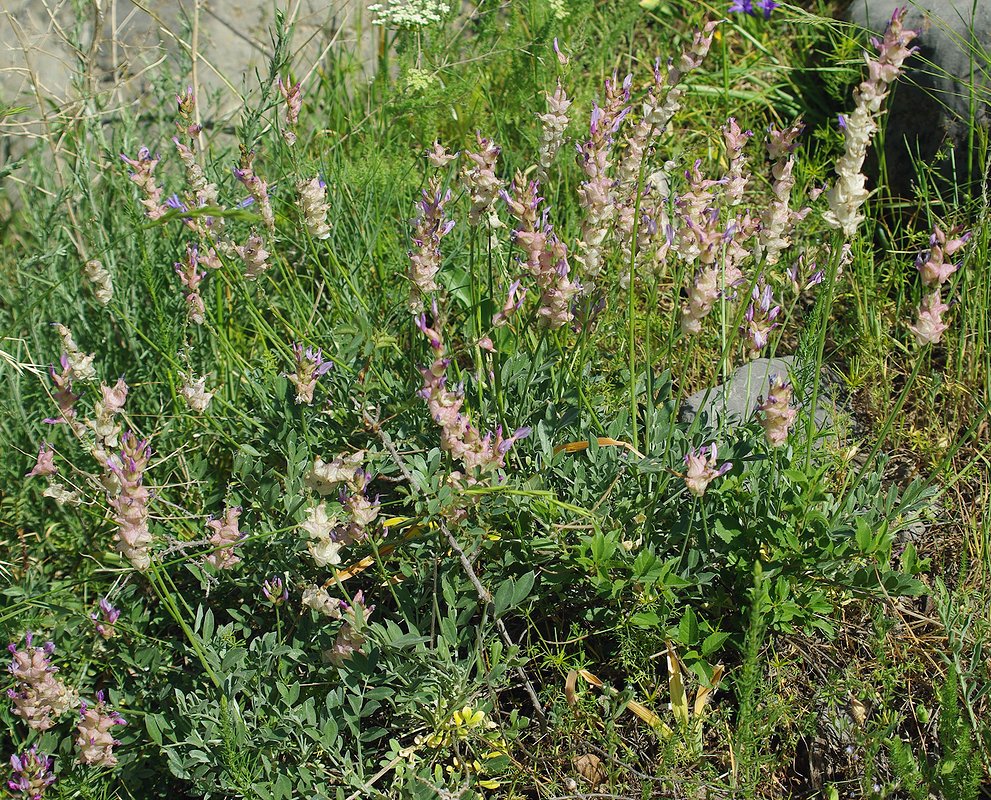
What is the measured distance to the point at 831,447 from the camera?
2.29 meters

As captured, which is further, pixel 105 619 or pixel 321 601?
pixel 105 619

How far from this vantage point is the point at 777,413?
1592mm

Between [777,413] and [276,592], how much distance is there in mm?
972

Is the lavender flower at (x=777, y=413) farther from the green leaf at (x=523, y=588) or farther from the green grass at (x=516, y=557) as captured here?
the green leaf at (x=523, y=588)

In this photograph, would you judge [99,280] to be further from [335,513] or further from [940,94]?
[940,94]

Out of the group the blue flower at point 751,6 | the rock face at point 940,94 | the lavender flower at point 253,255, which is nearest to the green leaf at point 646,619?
the lavender flower at point 253,255

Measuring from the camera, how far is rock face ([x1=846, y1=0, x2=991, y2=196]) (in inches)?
111

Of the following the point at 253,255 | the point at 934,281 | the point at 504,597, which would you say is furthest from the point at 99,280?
the point at 934,281

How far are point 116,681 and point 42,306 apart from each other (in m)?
1.10

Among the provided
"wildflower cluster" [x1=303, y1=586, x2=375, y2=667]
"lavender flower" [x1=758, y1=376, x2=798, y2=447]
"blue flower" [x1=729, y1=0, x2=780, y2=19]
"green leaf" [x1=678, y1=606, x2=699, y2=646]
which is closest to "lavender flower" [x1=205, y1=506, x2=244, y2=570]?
"wildflower cluster" [x1=303, y1=586, x2=375, y2=667]

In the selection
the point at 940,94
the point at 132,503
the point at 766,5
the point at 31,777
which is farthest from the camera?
the point at 766,5

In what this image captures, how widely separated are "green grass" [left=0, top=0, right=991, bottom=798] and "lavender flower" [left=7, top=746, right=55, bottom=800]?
0.04 meters

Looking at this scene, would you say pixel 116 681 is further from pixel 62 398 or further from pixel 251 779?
pixel 62 398

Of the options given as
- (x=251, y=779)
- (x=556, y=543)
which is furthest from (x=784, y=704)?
(x=251, y=779)
